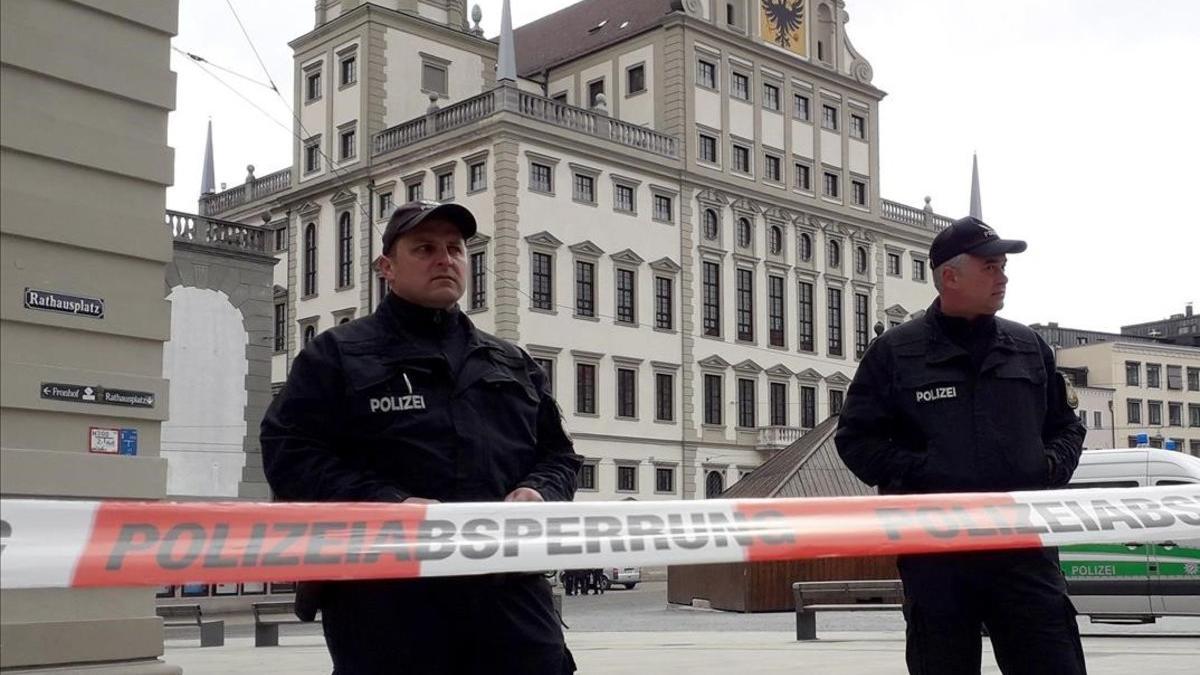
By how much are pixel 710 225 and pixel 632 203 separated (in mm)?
3862

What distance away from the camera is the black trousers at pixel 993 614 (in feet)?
15.3

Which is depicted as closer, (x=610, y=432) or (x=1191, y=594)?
(x=1191, y=594)

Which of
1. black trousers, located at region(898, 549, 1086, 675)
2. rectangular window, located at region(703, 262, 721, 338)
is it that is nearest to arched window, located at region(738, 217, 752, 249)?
rectangular window, located at region(703, 262, 721, 338)

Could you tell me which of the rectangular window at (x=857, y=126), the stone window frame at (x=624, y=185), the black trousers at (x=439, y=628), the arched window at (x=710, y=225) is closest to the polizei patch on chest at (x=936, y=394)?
the black trousers at (x=439, y=628)

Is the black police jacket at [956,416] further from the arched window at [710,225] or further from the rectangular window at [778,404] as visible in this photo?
the rectangular window at [778,404]

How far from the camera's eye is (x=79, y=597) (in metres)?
7.72

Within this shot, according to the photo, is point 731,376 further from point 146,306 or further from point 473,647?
point 473,647

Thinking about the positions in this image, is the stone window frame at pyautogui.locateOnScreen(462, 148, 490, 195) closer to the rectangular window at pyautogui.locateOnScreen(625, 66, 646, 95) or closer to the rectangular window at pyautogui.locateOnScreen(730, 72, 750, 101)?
the rectangular window at pyautogui.locateOnScreen(625, 66, 646, 95)

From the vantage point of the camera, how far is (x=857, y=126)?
62.4m

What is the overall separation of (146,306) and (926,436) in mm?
4676

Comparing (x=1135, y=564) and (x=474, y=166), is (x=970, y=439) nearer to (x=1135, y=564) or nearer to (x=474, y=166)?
(x=1135, y=564)

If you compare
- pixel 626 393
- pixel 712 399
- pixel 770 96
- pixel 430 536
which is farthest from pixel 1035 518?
pixel 770 96

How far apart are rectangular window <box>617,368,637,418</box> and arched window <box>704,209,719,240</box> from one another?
6.07m

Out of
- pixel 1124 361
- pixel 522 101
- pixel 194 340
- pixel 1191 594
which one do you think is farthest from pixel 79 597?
pixel 1124 361
